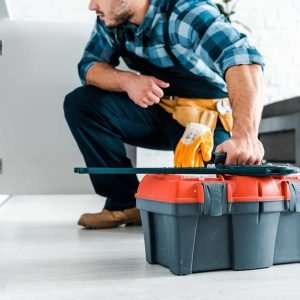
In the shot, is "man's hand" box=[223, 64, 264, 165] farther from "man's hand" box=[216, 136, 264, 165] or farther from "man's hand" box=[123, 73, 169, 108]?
"man's hand" box=[123, 73, 169, 108]

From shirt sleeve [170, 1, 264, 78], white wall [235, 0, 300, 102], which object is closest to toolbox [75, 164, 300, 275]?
shirt sleeve [170, 1, 264, 78]

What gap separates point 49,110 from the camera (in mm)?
3340

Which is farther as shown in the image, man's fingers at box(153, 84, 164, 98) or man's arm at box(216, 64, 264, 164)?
man's fingers at box(153, 84, 164, 98)

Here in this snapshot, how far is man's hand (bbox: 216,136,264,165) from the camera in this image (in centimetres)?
112

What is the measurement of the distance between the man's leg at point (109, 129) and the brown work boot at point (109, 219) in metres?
0.03

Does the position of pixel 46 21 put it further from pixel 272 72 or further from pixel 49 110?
pixel 272 72

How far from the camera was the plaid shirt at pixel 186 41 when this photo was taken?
1.36 metres

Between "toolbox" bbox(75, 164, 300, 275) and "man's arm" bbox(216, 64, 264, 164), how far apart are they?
62 mm

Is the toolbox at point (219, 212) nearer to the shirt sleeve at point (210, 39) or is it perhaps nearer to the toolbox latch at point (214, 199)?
the toolbox latch at point (214, 199)

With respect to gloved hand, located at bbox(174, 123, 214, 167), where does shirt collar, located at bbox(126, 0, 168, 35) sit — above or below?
above

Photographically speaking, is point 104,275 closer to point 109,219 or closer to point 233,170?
point 233,170

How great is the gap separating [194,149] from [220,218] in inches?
22.5

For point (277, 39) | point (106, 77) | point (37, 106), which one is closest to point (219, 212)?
point (106, 77)

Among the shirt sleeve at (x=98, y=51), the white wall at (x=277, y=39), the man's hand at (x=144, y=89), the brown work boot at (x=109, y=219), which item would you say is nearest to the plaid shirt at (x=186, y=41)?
the shirt sleeve at (x=98, y=51)
